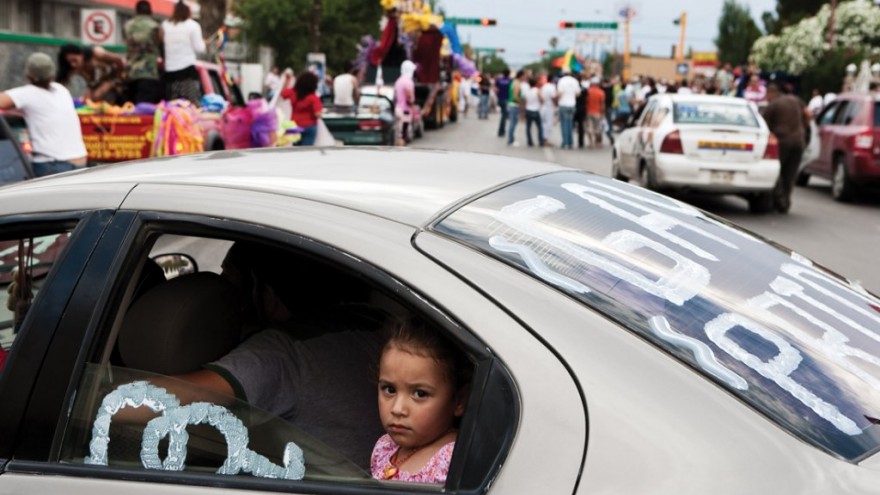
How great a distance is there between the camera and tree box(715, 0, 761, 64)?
86.8 meters

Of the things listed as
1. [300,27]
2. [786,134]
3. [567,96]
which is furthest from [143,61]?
[300,27]

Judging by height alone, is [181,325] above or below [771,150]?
above

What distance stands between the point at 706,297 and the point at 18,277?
7.21ft

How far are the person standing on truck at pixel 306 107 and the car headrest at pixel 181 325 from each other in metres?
12.8

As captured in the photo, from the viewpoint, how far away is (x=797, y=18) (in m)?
64.3

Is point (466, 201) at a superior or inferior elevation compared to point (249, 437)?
superior

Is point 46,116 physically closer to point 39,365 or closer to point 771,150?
point 39,365

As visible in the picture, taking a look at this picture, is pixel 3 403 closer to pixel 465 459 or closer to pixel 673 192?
pixel 465 459

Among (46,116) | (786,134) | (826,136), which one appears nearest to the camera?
(46,116)

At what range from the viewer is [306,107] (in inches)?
607

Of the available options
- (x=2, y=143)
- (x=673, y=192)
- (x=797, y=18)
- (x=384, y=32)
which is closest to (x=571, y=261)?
(x=2, y=143)

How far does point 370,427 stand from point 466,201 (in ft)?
1.89

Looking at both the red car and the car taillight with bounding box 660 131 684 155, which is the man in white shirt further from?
the car taillight with bounding box 660 131 684 155

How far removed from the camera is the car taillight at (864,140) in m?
15.4
